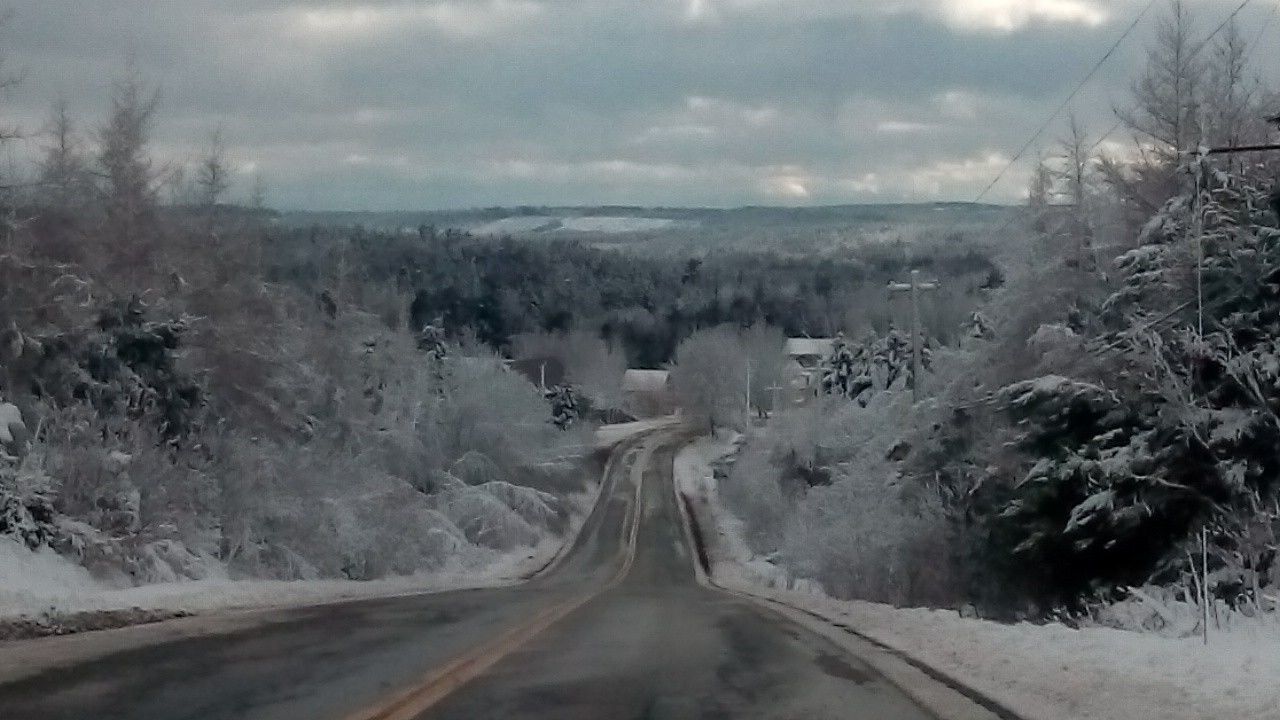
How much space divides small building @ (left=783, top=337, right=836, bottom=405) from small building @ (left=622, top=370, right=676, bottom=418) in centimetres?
1580

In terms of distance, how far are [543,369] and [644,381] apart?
36965 mm

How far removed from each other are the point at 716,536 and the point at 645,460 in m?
42.1

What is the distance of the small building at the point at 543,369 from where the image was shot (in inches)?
5684

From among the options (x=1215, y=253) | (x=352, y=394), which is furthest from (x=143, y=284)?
(x=1215, y=253)

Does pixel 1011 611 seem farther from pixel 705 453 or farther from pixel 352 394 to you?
pixel 705 453

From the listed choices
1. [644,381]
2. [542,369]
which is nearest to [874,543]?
[542,369]

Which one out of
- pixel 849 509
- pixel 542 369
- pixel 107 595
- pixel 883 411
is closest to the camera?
pixel 107 595

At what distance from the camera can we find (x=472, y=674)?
1125 cm

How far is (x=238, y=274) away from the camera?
4653 cm

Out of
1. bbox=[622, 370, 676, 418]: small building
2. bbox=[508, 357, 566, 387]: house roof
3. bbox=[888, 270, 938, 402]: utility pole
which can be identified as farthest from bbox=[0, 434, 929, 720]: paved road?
bbox=[622, 370, 676, 418]: small building

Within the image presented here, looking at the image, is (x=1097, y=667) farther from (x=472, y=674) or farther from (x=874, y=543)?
(x=874, y=543)

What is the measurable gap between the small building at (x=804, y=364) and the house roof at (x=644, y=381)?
16533 millimetres

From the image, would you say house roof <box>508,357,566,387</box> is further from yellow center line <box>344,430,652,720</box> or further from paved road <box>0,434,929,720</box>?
paved road <box>0,434,929,720</box>

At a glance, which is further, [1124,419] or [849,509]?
[849,509]
